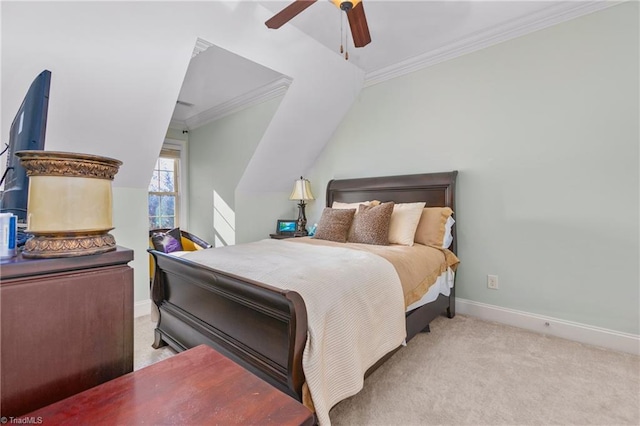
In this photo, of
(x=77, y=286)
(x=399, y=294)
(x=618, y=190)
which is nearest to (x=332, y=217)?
(x=399, y=294)

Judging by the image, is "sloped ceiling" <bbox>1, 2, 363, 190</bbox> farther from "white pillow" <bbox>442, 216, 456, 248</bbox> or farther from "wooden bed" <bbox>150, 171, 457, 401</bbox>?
"white pillow" <bbox>442, 216, 456, 248</bbox>

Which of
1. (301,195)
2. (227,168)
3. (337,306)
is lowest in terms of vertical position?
(337,306)

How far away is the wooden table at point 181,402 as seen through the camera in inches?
23.6

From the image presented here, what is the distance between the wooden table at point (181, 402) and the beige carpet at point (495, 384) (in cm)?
111

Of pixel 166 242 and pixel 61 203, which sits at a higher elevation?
pixel 61 203

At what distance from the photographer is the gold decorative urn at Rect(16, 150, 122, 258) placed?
68cm

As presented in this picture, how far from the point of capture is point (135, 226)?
3.16 meters

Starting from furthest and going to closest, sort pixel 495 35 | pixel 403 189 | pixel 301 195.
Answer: pixel 301 195
pixel 403 189
pixel 495 35

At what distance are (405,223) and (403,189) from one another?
2.09ft

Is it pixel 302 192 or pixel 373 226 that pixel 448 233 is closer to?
pixel 373 226

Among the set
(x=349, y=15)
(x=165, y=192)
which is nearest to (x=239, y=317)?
(x=349, y=15)

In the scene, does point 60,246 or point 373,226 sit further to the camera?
point 373,226

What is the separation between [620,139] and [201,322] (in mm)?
3267

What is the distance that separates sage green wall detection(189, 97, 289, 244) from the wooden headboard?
114cm
